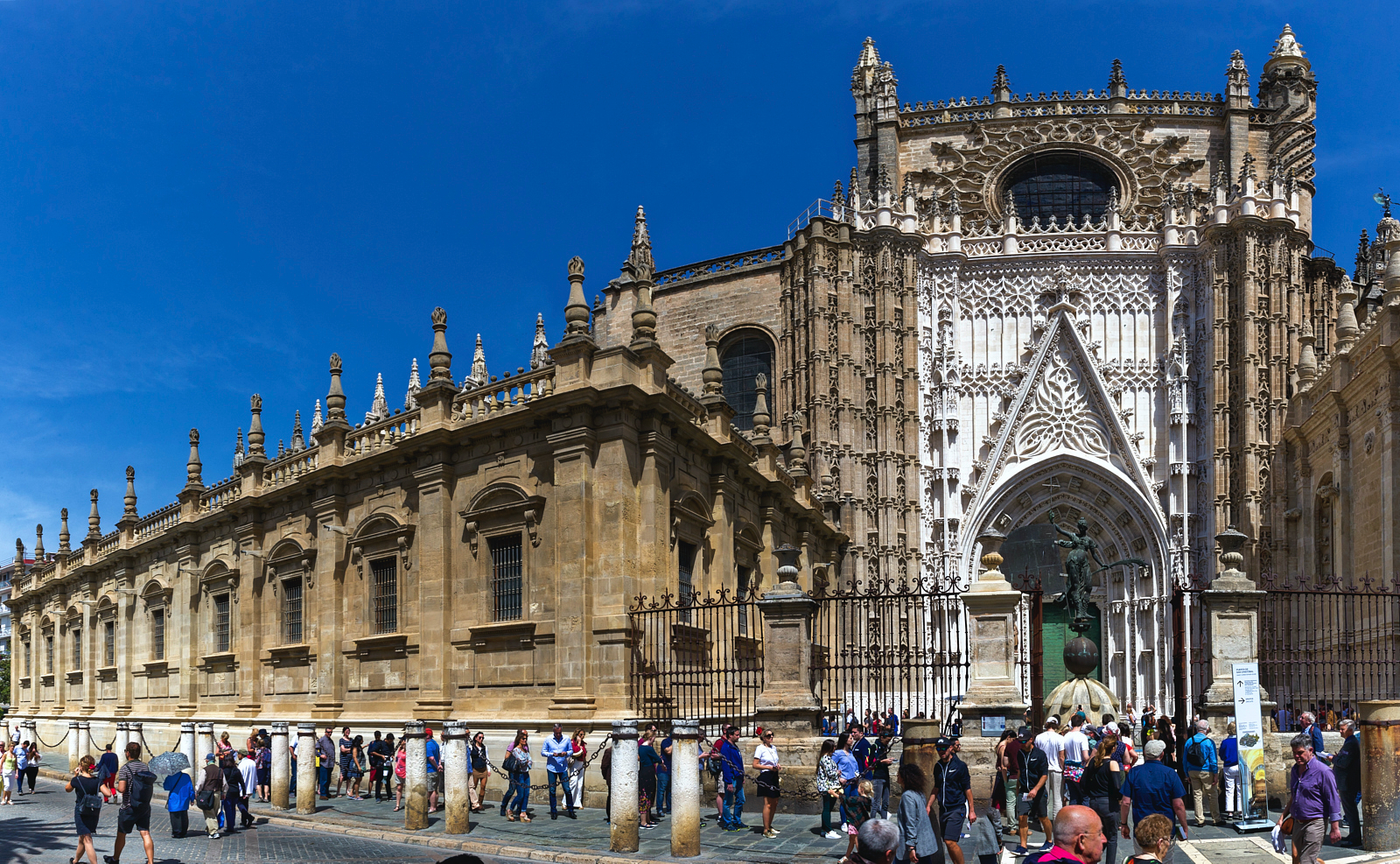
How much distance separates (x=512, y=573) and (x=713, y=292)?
2041 centimetres

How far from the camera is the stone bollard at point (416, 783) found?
14938 millimetres

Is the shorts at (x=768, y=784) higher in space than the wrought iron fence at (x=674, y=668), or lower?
lower

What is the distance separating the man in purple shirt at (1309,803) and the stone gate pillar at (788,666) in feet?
19.8

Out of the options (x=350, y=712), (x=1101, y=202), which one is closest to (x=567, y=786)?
(x=350, y=712)

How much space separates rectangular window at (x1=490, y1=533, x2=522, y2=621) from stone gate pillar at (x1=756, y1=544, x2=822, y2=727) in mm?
5151

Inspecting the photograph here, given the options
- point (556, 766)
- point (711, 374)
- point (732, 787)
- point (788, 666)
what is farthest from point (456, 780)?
point (711, 374)

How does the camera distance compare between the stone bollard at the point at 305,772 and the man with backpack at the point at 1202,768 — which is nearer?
the man with backpack at the point at 1202,768

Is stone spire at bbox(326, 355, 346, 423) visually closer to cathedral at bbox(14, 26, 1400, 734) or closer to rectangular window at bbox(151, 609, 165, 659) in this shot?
cathedral at bbox(14, 26, 1400, 734)

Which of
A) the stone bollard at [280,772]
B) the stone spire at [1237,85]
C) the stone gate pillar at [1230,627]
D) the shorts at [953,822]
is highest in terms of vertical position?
the stone spire at [1237,85]

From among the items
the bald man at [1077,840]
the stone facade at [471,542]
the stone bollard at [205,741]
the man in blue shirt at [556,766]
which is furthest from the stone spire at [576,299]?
the bald man at [1077,840]

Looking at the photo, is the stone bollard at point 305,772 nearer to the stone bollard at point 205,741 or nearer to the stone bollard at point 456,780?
the stone bollard at point 205,741

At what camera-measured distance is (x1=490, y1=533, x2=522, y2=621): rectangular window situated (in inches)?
754

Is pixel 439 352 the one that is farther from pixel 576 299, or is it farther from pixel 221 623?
pixel 221 623

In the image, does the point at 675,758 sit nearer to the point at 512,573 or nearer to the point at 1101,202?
the point at 512,573
